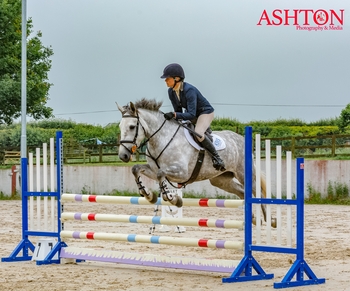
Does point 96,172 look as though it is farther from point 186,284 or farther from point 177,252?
point 186,284

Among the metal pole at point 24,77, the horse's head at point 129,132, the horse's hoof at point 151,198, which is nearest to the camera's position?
the horse's head at point 129,132

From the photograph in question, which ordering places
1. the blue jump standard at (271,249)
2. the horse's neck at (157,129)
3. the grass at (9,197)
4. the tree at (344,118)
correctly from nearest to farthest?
the blue jump standard at (271,249)
the horse's neck at (157,129)
the grass at (9,197)
the tree at (344,118)

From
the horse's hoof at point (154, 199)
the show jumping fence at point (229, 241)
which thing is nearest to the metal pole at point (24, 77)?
the show jumping fence at point (229, 241)

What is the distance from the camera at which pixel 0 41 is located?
93.4 feet

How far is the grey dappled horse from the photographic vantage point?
696 cm

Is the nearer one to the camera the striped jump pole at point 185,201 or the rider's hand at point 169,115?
the striped jump pole at point 185,201

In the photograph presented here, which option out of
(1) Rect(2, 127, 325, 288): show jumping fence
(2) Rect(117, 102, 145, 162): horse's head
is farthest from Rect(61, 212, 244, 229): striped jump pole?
(2) Rect(117, 102, 145, 162): horse's head

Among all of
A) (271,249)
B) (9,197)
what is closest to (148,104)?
(271,249)

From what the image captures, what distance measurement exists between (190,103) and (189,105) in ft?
0.08

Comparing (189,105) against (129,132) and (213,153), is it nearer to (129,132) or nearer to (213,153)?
(213,153)

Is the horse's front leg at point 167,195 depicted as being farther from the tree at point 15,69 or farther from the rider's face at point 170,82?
the tree at point 15,69

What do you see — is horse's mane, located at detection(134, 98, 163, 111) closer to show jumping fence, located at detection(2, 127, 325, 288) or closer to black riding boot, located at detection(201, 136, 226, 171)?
black riding boot, located at detection(201, 136, 226, 171)

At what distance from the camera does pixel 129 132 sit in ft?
23.0

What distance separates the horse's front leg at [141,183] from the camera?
274 inches
